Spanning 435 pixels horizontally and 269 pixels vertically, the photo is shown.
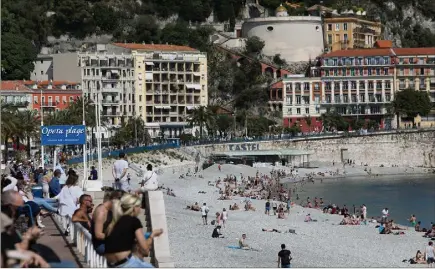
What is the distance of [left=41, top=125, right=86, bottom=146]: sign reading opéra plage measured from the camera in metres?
32.1

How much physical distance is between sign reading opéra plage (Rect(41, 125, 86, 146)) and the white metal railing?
12.9m

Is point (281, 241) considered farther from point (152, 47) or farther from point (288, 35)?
point (288, 35)

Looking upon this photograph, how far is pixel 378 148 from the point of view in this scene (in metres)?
107

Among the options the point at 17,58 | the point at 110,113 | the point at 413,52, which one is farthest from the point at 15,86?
the point at 413,52

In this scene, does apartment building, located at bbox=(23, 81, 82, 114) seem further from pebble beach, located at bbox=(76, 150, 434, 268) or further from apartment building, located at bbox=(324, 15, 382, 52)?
apartment building, located at bbox=(324, 15, 382, 52)

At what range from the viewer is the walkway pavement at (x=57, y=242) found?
51.6 feet

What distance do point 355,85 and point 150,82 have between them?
22918mm

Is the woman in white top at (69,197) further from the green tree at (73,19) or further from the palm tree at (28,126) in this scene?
the green tree at (73,19)

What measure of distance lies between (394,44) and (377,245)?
9840 centimetres

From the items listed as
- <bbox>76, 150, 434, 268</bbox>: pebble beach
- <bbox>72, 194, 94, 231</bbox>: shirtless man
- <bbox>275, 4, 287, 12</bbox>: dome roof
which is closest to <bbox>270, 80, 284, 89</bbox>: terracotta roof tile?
<bbox>275, 4, 287, 12</bbox>: dome roof

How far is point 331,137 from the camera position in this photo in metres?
106

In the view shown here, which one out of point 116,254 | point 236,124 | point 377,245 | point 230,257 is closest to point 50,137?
point 230,257

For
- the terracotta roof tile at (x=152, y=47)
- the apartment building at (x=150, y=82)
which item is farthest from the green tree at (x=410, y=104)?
the terracotta roof tile at (x=152, y=47)

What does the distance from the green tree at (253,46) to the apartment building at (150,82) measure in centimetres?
1303
